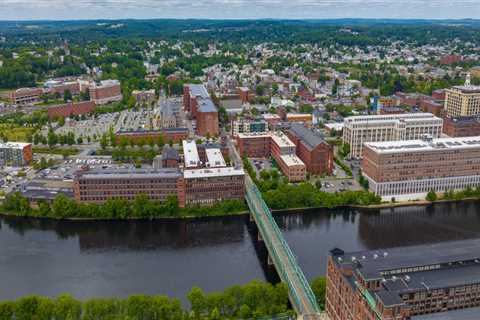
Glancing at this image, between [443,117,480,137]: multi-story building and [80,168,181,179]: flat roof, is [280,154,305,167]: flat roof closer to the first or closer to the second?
[80,168,181,179]: flat roof

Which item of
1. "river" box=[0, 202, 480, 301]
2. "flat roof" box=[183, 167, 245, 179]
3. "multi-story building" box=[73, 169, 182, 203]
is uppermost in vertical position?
"flat roof" box=[183, 167, 245, 179]

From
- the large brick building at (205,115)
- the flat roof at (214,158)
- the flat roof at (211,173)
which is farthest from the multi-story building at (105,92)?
the flat roof at (211,173)

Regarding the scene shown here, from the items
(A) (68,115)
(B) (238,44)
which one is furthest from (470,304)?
(B) (238,44)

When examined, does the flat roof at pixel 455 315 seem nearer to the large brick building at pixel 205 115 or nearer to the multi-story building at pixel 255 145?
the multi-story building at pixel 255 145

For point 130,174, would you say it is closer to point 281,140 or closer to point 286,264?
point 286,264

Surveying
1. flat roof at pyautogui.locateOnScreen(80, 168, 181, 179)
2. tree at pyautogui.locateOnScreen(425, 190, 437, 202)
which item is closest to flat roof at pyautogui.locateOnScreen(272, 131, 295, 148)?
flat roof at pyautogui.locateOnScreen(80, 168, 181, 179)

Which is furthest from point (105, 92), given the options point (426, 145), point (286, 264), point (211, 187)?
point (286, 264)

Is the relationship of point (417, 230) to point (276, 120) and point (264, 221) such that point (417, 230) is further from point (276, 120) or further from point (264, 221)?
point (276, 120)
